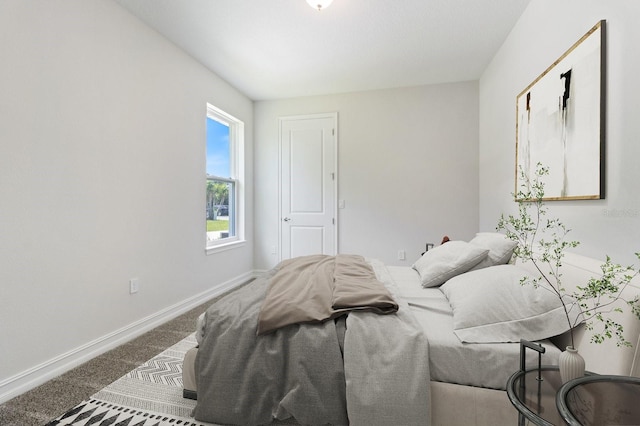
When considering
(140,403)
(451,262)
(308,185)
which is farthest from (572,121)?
(308,185)

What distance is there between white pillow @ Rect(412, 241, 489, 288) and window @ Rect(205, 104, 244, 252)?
2556 millimetres

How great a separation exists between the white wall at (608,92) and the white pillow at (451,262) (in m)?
0.54

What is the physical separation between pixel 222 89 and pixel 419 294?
3.37 meters

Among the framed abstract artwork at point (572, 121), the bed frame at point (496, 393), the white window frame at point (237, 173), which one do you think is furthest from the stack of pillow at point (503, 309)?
the white window frame at point (237, 173)

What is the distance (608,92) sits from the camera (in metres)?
1.53

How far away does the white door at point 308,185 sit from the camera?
4.41m

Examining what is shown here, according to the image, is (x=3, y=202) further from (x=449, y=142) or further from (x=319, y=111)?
(x=449, y=142)

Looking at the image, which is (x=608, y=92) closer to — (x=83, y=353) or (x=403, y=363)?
(x=403, y=363)

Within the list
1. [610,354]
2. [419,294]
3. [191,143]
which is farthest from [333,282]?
[191,143]

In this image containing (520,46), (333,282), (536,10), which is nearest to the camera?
(333,282)

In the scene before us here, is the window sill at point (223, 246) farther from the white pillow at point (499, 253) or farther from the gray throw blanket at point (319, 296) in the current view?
the white pillow at point (499, 253)

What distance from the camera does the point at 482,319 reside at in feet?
4.66

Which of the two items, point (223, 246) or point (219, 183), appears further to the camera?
point (219, 183)

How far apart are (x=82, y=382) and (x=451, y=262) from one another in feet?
8.15
